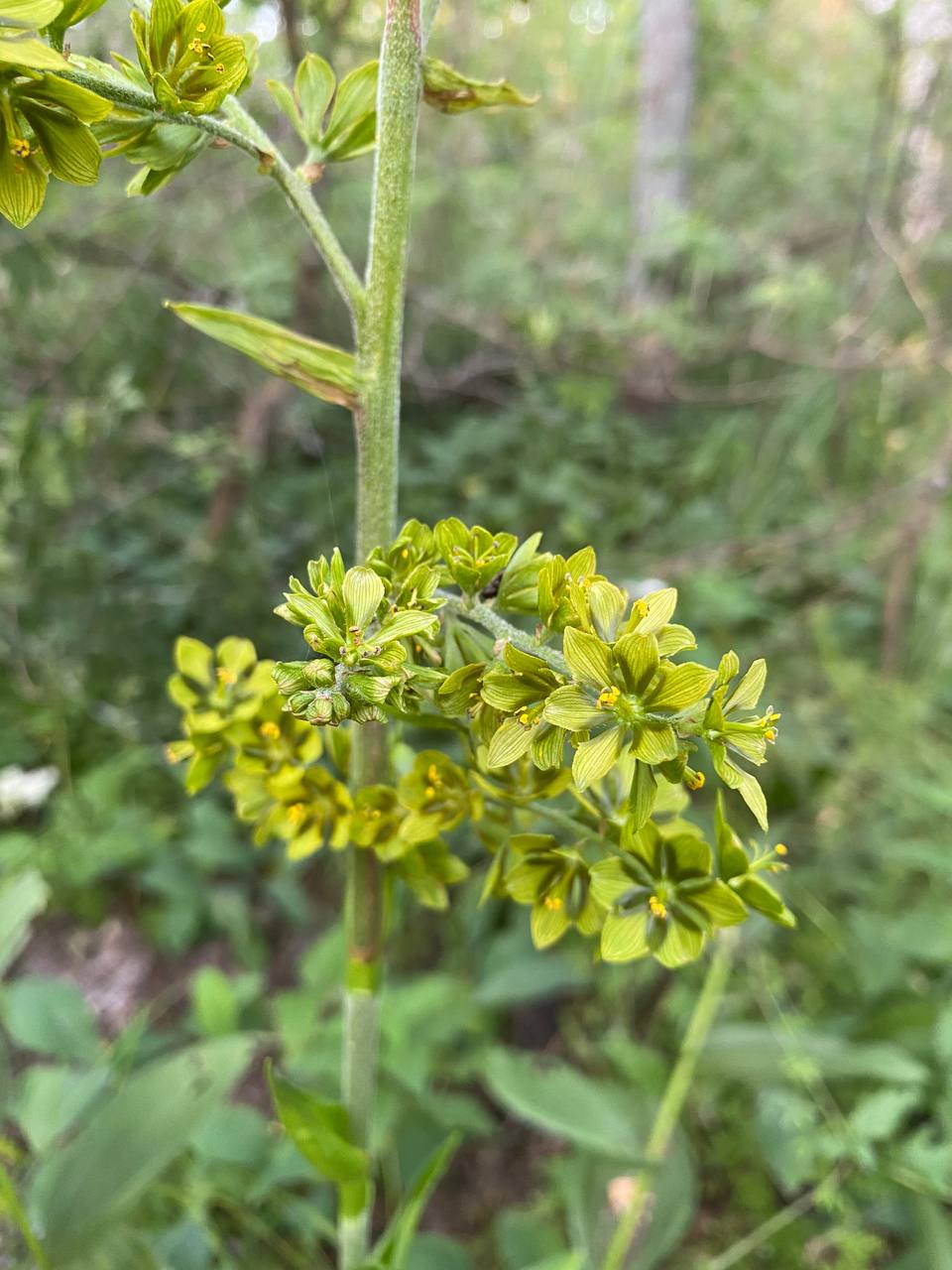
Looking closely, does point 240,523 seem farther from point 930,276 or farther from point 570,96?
point 570,96

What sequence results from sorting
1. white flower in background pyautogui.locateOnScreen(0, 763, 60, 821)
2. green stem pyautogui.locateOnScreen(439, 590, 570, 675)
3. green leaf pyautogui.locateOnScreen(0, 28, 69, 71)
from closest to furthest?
green leaf pyautogui.locateOnScreen(0, 28, 69, 71) < green stem pyautogui.locateOnScreen(439, 590, 570, 675) < white flower in background pyautogui.locateOnScreen(0, 763, 60, 821)

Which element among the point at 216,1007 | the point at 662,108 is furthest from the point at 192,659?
the point at 662,108

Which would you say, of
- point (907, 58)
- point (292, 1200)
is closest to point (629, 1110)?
point (292, 1200)

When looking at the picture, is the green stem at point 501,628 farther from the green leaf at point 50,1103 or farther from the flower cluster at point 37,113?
the green leaf at point 50,1103

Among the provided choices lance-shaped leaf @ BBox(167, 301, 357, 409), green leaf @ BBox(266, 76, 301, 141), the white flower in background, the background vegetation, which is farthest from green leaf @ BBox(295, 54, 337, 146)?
the white flower in background

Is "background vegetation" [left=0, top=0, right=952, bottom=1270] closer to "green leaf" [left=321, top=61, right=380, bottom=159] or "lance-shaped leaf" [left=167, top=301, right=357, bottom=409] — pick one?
"lance-shaped leaf" [left=167, top=301, right=357, bottom=409]

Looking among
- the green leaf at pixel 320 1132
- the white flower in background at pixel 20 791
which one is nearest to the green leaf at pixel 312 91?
the green leaf at pixel 320 1132

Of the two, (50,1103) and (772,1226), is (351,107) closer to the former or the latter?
(50,1103)
